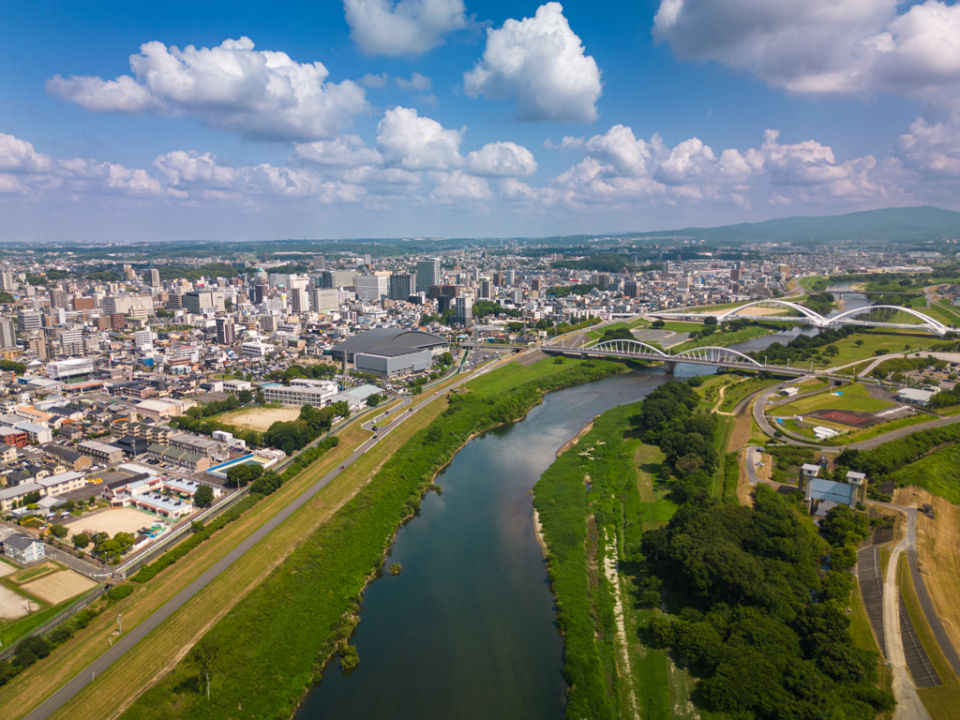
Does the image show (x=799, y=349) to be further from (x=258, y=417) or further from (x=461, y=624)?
(x=461, y=624)

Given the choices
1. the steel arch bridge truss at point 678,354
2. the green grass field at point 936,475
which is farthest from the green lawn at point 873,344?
the green grass field at point 936,475

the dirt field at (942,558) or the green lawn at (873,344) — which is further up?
the green lawn at (873,344)

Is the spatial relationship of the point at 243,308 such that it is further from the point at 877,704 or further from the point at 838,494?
the point at 877,704

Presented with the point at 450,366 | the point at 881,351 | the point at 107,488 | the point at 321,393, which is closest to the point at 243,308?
the point at 450,366

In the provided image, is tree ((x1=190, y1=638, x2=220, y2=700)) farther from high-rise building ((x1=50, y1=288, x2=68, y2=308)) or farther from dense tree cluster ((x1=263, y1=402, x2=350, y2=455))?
high-rise building ((x1=50, y1=288, x2=68, y2=308))

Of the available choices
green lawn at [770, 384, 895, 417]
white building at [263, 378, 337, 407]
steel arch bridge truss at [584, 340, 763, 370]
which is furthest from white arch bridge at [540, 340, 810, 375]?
white building at [263, 378, 337, 407]

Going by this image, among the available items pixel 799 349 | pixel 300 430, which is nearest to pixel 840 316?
pixel 799 349

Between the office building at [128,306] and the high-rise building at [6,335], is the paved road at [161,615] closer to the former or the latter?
the high-rise building at [6,335]
